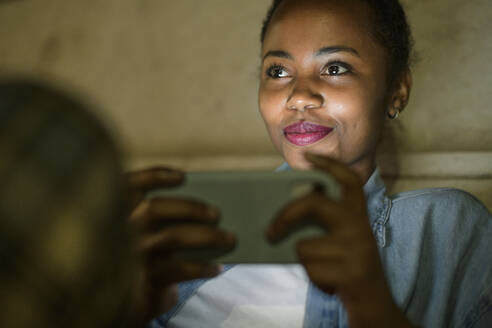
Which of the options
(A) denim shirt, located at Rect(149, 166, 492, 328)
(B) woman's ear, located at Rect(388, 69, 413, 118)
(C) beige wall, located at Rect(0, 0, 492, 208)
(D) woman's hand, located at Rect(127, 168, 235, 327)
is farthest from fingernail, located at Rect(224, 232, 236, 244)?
(C) beige wall, located at Rect(0, 0, 492, 208)

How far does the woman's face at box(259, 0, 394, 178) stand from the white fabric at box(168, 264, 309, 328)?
0.51 ft

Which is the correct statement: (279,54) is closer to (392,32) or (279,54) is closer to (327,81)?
(327,81)

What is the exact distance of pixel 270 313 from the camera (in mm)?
478

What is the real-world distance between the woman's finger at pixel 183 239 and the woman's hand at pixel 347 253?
0.19 feet

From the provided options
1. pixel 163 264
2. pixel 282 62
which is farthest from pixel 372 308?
pixel 282 62

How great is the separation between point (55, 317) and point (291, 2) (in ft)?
1.58

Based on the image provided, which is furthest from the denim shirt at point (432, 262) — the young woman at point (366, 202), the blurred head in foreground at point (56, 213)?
the blurred head in foreground at point (56, 213)

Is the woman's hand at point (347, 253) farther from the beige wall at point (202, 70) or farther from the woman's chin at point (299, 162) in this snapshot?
the beige wall at point (202, 70)

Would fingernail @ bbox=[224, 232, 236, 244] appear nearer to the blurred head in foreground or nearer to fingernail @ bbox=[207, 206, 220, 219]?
fingernail @ bbox=[207, 206, 220, 219]

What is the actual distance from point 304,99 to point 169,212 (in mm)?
220

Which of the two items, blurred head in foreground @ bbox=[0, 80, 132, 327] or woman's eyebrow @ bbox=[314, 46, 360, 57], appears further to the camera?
woman's eyebrow @ bbox=[314, 46, 360, 57]

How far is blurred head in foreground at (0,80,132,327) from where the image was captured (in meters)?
0.11

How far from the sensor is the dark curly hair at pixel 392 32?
0.50 m

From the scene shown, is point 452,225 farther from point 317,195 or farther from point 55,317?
point 55,317
